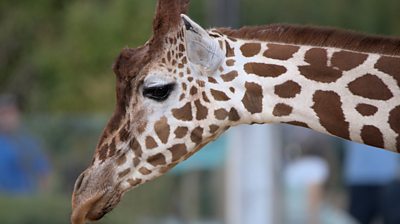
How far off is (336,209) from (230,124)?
646 cm

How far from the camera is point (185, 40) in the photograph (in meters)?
6.14

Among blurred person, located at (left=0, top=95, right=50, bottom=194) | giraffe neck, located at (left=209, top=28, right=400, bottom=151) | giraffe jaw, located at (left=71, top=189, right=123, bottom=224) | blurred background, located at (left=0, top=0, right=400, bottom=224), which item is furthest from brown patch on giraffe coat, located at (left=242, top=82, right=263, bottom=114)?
blurred person, located at (left=0, top=95, right=50, bottom=194)

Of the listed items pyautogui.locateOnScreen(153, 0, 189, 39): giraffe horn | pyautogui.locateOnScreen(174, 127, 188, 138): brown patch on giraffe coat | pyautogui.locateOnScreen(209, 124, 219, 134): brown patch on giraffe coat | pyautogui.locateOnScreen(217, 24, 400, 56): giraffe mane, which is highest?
pyautogui.locateOnScreen(153, 0, 189, 39): giraffe horn

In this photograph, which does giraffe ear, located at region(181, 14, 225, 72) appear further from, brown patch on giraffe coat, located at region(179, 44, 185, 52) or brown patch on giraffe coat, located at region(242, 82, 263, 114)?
brown patch on giraffe coat, located at region(242, 82, 263, 114)

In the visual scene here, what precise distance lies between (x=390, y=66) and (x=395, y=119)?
0.86ft

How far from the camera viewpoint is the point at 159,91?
20.5 feet

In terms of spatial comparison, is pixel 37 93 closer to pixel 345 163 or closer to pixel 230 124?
pixel 345 163

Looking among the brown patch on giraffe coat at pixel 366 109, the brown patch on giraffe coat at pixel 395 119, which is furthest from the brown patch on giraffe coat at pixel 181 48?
the brown patch on giraffe coat at pixel 395 119

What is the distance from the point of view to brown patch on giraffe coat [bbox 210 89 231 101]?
618 centimetres

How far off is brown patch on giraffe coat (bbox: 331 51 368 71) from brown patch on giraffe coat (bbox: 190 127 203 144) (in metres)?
0.77

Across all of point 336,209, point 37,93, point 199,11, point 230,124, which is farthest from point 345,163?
point 37,93

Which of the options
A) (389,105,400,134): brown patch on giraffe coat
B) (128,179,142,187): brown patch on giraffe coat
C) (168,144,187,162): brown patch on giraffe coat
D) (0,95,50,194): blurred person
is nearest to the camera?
(389,105,400,134): brown patch on giraffe coat

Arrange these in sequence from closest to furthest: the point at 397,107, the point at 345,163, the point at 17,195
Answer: the point at 397,107 → the point at 345,163 → the point at 17,195

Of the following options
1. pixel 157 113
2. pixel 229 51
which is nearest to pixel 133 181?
pixel 157 113
